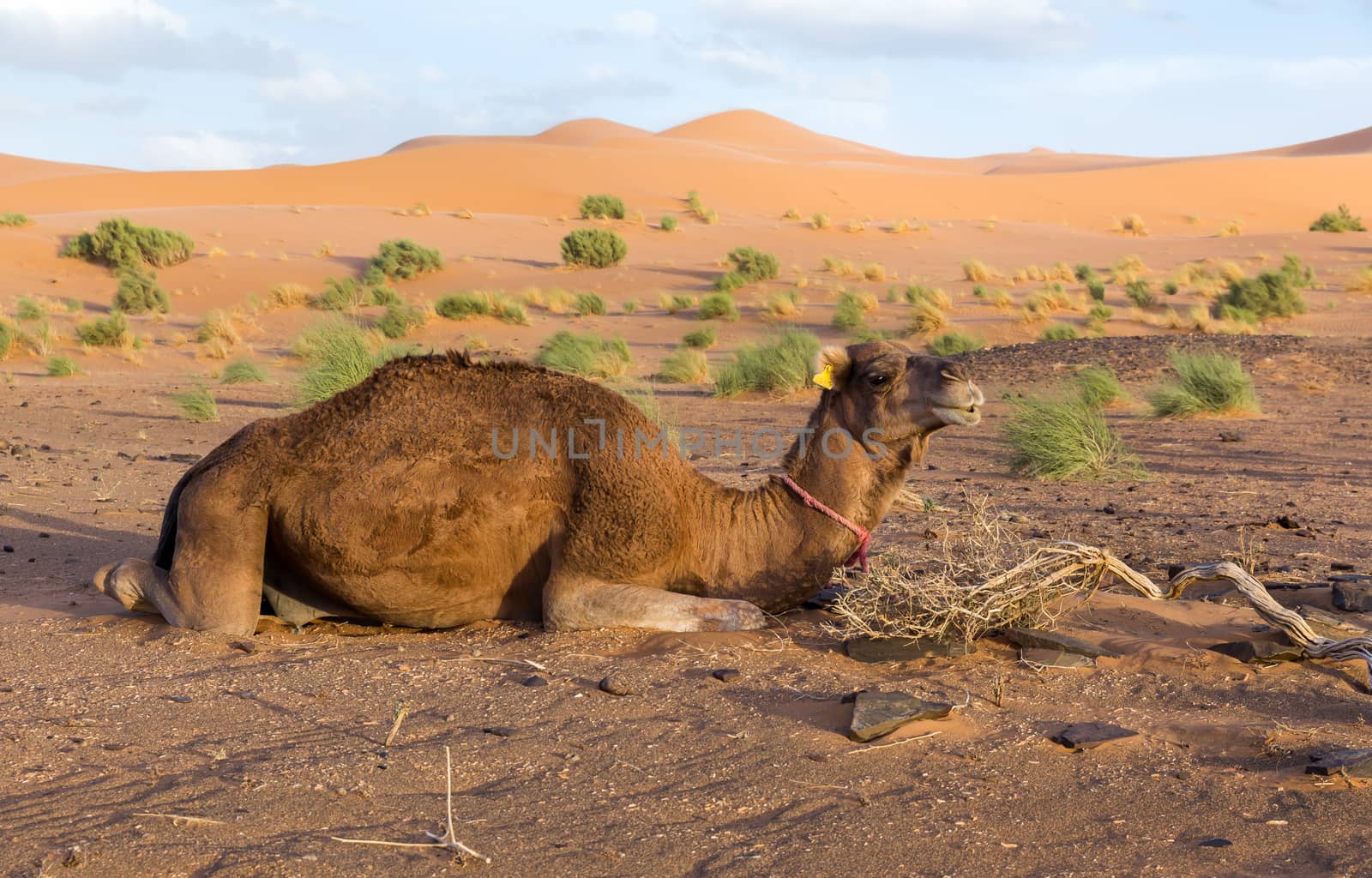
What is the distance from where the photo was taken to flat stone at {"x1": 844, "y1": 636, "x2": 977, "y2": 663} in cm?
557

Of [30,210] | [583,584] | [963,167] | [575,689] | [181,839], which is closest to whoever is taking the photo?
[181,839]

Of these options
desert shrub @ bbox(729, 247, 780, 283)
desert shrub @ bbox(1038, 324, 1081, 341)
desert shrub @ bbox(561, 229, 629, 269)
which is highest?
desert shrub @ bbox(561, 229, 629, 269)

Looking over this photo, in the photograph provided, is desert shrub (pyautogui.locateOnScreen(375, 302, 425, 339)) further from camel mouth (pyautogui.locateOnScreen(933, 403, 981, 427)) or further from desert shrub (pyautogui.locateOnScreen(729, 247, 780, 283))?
camel mouth (pyautogui.locateOnScreen(933, 403, 981, 427))

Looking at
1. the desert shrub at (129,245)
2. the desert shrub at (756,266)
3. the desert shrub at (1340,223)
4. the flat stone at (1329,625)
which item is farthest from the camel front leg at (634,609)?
the desert shrub at (1340,223)

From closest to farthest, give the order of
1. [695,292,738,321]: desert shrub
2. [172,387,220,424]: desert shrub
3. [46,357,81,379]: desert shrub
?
[172,387,220,424]: desert shrub, [46,357,81,379]: desert shrub, [695,292,738,321]: desert shrub

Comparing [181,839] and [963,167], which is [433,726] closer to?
[181,839]

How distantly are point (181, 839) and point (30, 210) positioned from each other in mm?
64394

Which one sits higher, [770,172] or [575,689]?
[770,172]

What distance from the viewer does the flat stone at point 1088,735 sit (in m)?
4.52

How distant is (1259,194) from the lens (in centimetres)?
7106

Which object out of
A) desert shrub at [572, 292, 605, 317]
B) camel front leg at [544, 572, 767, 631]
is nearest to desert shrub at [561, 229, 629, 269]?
desert shrub at [572, 292, 605, 317]

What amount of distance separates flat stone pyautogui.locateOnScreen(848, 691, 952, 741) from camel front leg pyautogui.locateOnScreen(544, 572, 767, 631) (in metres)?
1.18

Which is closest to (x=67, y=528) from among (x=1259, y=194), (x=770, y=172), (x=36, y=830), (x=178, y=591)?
(x=178, y=591)

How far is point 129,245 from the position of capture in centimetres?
3666
